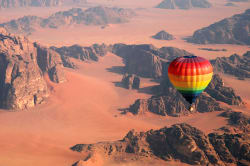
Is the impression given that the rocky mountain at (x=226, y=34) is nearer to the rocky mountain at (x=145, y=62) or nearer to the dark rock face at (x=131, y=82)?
the rocky mountain at (x=145, y=62)

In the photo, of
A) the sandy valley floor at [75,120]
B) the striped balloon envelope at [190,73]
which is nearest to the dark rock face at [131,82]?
the sandy valley floor at [75,120]

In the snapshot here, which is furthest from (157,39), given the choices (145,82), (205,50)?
(145,82)

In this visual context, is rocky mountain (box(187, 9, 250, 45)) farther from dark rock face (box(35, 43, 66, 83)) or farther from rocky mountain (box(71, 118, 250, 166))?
rocky mountain (box(71, 118, 250, 166))

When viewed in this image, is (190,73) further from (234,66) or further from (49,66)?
(234,66)

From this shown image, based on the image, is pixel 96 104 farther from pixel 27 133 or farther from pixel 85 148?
pixel 85 148

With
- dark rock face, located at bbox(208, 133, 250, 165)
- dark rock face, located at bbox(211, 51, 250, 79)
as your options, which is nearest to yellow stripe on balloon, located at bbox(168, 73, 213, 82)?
dark rock face, located at bbox(208, 133, 250, 165)
